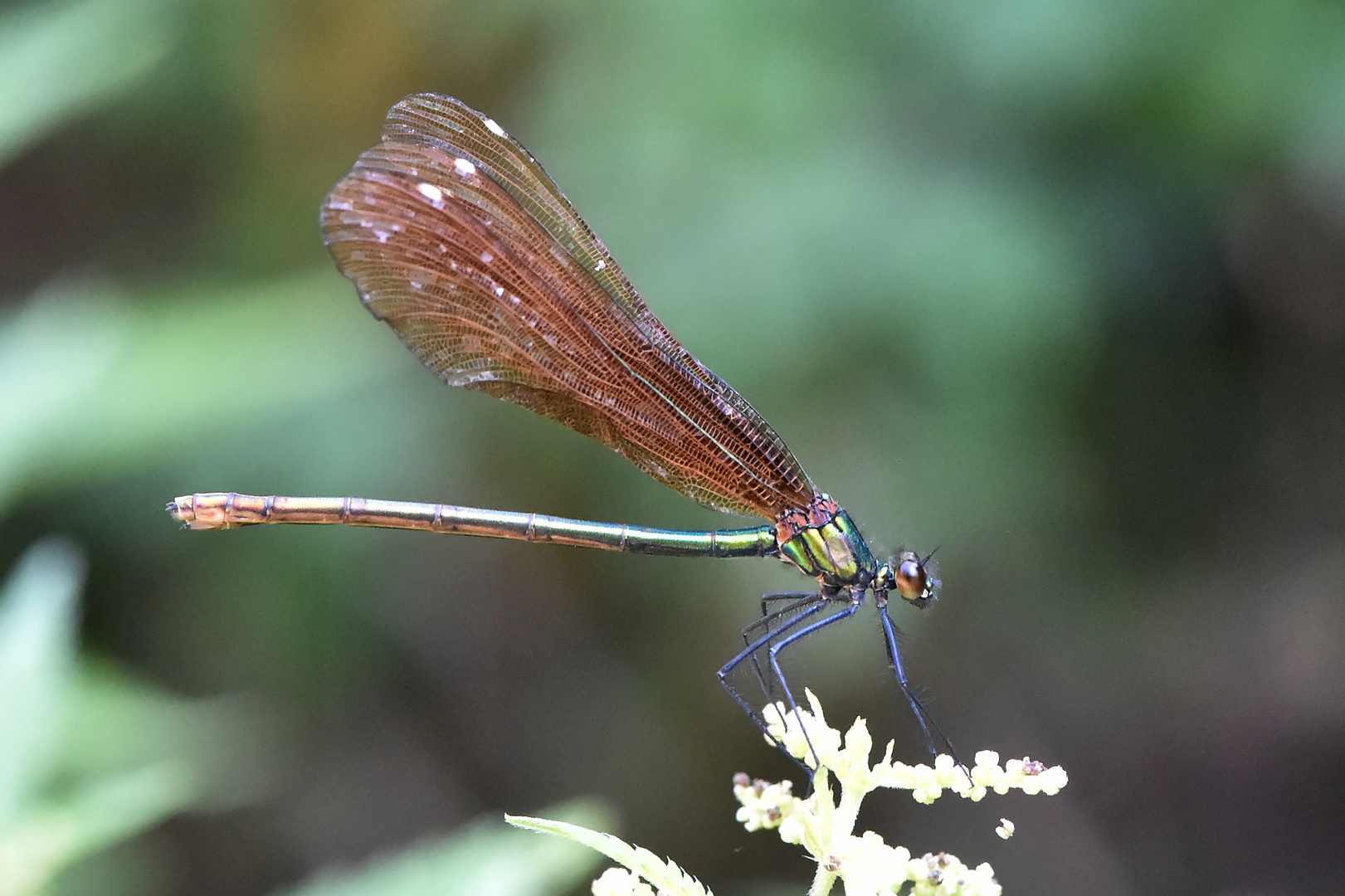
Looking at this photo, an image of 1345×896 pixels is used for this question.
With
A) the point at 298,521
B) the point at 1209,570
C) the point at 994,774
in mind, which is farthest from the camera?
the point at 1209,570

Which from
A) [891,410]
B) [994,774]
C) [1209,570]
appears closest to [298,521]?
[994,774]

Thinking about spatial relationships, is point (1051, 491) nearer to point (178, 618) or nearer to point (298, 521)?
point (298, 521)

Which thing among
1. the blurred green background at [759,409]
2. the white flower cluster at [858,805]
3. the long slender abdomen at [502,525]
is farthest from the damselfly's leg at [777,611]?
the blurred green background at [759,409]

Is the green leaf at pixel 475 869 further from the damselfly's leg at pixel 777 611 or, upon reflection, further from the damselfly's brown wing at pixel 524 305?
the damselfly's brown wing at pixel 524 305

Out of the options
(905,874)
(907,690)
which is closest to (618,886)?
(905,874)

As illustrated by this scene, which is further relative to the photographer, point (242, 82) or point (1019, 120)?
point (242, 82)

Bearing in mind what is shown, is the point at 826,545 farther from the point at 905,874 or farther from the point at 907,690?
the point at 905,874
